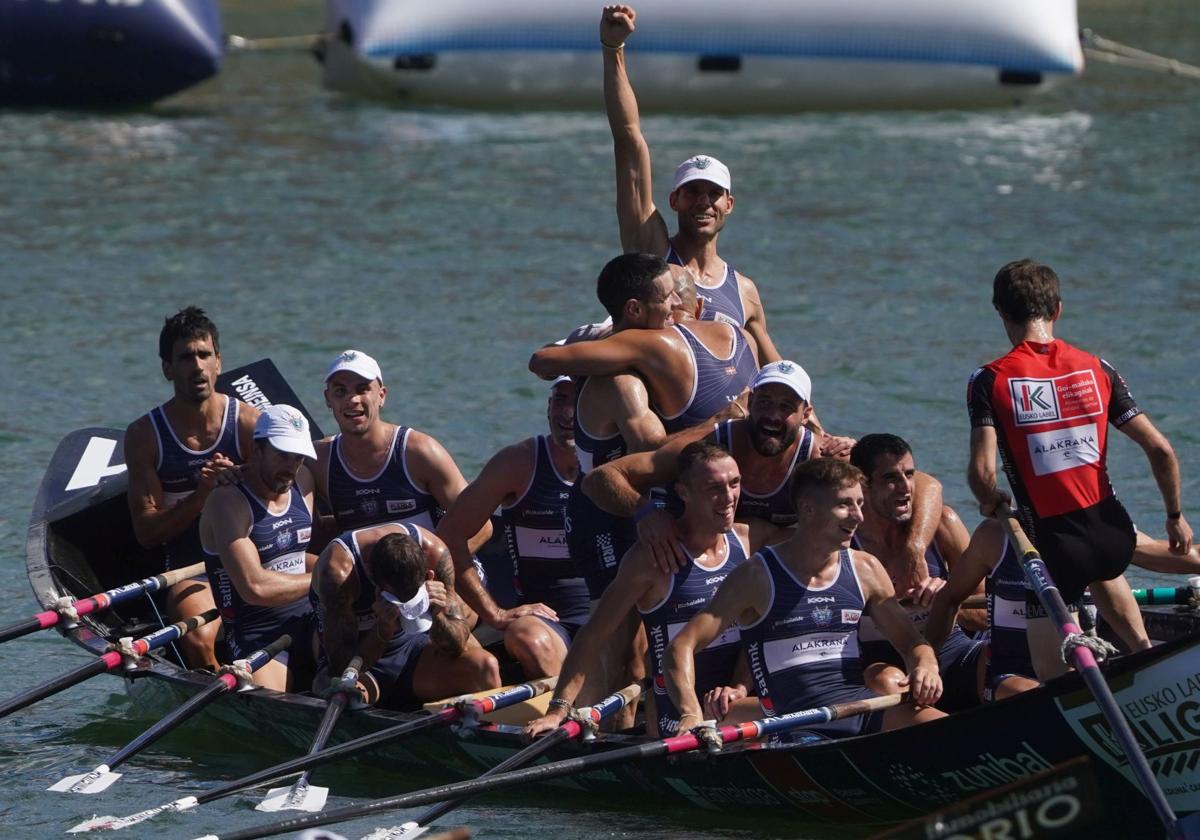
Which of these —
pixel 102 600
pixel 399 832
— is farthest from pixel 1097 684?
pixel 102 600

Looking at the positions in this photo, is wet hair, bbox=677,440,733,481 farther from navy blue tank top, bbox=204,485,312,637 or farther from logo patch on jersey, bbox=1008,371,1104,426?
navy blue tank top, bbox=204,485,312,637

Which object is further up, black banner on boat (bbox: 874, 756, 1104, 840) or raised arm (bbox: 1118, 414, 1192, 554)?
raised arm (bbox: 1118, 414, 1192, 554)

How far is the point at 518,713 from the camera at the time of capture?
773 cm

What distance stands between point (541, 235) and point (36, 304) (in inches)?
199

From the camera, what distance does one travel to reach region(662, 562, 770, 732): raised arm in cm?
690

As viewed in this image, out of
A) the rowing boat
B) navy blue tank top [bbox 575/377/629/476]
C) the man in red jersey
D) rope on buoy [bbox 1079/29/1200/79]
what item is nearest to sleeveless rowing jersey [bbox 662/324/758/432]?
navy blue tank top [bbox 575/377/629/476]

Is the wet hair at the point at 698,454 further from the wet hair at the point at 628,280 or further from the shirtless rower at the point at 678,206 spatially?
the shirtless rower at the point at 678,206

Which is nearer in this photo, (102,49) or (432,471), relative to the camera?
(432,471)

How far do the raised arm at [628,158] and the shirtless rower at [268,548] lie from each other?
1585 mm

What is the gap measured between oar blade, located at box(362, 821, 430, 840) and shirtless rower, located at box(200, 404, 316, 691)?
4.64 ft

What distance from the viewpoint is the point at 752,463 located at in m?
7.40

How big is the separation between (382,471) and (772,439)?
2015 millimetres

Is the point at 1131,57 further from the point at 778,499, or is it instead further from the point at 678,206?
the point at 778,499

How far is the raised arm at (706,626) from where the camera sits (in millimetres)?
6902
